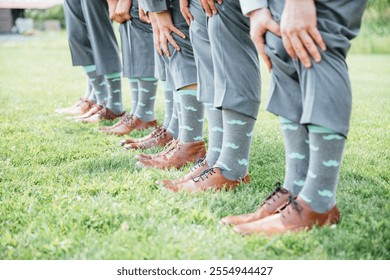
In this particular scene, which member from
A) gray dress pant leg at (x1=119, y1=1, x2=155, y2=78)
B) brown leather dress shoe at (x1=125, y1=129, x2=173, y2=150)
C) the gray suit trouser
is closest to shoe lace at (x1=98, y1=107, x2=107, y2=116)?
the gray suit trouser

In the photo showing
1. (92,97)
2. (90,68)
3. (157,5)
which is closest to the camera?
(157,5)

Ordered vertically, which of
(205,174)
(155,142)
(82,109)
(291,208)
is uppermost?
(291,208)

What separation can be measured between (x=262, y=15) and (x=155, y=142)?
1.55 m

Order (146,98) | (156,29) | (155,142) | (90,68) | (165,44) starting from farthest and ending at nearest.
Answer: (90,68), (146,98), (155,142), (156,29), (165,44)

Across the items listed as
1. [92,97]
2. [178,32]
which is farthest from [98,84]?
[178,32]

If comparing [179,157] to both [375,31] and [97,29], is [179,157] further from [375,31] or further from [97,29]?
[375,31]

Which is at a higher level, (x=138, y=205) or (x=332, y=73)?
(x=332, y=73)

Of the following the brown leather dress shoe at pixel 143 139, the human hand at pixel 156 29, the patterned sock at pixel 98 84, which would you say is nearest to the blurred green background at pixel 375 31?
the patterned sock at pixel 98 84

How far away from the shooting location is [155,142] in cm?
317

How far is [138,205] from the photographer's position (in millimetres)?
2078

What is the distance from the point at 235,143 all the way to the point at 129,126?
1628mm

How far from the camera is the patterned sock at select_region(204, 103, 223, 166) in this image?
234 centimetres

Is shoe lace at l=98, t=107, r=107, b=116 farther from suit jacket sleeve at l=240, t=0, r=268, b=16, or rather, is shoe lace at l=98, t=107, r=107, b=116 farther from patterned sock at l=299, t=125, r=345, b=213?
patterned sock at l=299, t=125, r=345, b=213

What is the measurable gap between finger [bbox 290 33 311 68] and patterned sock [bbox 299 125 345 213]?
202 mm
